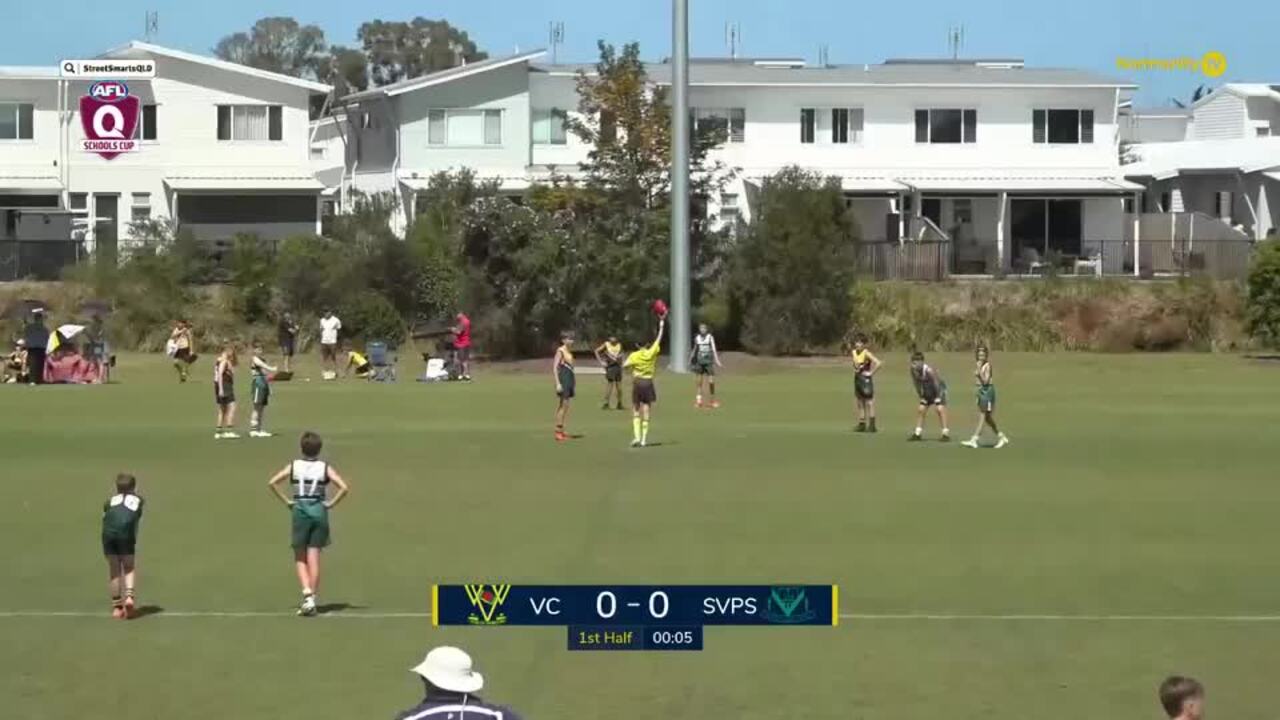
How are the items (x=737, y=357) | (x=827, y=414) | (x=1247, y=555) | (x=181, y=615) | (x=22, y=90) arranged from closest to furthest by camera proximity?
(x=181, y=615)
(x=1247, y=555)
(x=827, y=414)
(x=737, y=357)
(x=22, y=90)

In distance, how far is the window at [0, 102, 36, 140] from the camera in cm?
6912

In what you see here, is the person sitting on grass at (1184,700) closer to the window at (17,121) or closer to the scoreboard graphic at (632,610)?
the scoreboard graphic at (632,610)

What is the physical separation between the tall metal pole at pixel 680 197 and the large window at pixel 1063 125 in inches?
945

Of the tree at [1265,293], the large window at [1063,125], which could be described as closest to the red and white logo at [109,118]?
the large window at [1063,125]

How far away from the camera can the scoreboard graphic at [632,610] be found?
8.64 meters

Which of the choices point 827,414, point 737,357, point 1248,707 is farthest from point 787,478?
point 737,357

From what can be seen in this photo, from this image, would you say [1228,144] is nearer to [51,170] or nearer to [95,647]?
[51,170]

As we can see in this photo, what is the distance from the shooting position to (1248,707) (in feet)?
44.8

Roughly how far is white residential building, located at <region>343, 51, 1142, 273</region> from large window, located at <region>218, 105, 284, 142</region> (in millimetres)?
3740

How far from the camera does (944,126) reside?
70.7 meters

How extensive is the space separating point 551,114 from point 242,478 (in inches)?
1799

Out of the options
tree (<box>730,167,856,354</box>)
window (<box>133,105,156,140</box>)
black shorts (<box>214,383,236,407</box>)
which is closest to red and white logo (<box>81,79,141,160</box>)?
window (<box>133,105,156,140</box>)

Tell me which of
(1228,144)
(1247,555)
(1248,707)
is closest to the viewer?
(1248,707)

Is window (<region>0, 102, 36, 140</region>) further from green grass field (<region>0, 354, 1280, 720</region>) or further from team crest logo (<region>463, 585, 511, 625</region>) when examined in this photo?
team crest logo (<region>463, 585, 511, 625</region>)
